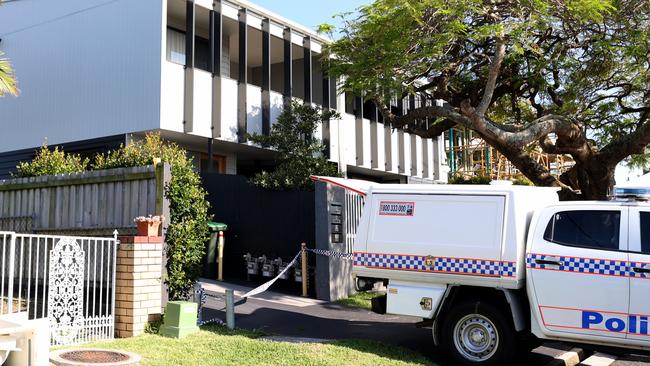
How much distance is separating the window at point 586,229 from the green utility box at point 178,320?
4454 millimetres

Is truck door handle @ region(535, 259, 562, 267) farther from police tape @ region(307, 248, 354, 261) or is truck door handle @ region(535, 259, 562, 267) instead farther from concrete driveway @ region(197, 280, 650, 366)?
police tape @ region(307, 248, 354, 261)

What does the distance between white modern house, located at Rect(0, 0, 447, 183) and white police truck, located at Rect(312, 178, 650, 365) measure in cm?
842

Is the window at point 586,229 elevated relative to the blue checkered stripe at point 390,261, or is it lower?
elevated

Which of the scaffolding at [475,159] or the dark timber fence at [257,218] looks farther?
the scaffolding at [475,159]

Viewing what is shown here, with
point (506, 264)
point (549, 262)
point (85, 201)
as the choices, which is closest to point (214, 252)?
point (85, 201)

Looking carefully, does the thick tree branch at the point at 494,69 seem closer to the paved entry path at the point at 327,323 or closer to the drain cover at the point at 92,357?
the paved entry path at the point at 327,323

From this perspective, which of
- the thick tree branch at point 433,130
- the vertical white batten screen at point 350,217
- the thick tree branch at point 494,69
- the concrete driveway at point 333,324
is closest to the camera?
the concrete driveway at point 333,324

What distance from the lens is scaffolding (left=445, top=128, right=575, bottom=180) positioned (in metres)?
27.6

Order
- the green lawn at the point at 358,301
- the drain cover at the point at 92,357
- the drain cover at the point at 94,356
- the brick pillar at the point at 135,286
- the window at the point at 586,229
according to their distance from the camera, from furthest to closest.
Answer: the green lawn at the point at 358,301, the brick pillar at the point at 135,286, the window at the point at 586,229, the drain cover at the point at 94,356, the drain cover at the point at 92,357

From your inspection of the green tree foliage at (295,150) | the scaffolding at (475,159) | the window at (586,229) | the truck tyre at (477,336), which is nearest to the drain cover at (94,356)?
the truck tyre at (477,336)

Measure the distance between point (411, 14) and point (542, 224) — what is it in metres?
6.09

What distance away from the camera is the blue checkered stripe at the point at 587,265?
6523mm

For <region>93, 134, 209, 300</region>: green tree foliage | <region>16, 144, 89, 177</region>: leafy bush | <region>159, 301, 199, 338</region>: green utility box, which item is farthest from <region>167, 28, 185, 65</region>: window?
<region>159, 301, 199, 338</region>: green utility box

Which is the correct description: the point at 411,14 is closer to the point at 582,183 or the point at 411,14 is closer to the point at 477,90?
the point at 477,90
